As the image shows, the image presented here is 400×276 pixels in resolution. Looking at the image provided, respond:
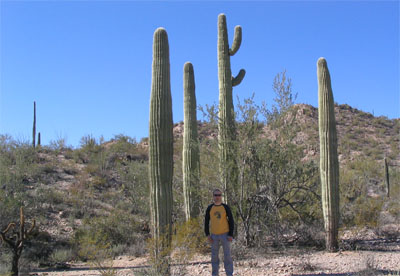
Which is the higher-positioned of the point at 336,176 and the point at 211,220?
the point at 336,176

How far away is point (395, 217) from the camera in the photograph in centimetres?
1440

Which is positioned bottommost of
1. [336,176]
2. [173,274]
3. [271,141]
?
[173,274]

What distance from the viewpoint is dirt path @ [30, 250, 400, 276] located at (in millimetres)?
7750

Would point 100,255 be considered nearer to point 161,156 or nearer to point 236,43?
point 161,156

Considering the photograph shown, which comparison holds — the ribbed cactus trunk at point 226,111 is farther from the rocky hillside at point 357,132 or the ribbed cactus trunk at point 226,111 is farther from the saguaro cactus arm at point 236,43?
the rocky hillside at point 357,132

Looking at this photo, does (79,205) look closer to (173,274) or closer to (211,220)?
(173,274)

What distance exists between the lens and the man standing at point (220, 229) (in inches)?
258

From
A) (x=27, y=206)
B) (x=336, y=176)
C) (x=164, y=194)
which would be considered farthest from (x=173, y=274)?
(x=27, y=206)

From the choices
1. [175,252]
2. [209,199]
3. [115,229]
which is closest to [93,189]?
[115,229]

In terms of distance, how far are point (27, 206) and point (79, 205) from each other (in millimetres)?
2499

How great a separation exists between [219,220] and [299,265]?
8.23ft

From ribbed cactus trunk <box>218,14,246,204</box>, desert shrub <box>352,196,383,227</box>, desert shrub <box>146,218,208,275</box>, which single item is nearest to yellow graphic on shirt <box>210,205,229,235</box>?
desert shrub <box>146,218,208,275</box>

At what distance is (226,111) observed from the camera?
35.3 feet

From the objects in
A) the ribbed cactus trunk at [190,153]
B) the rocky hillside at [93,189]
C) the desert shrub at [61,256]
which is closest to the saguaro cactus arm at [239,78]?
the ribbed cactus trunk at [190,153]
